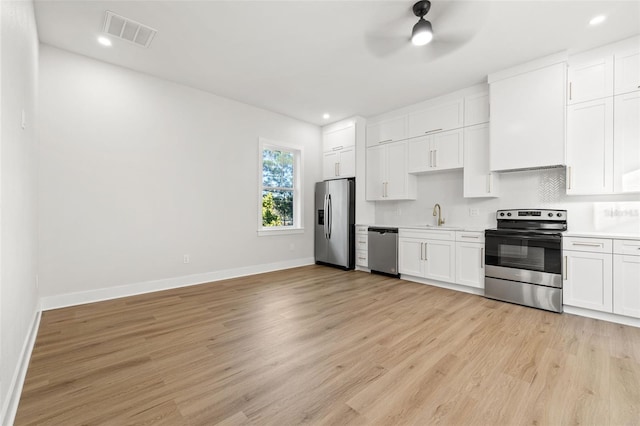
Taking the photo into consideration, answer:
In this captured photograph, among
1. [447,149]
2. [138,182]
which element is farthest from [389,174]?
[138,182]

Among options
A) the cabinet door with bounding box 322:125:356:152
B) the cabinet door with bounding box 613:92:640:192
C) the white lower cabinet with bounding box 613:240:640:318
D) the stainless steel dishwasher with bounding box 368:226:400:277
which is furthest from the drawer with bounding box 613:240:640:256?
the cabinet door with bounding box 322:125:356:152

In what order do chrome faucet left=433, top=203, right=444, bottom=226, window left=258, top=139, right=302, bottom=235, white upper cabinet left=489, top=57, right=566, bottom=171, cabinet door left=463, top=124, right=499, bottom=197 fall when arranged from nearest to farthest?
white upper cabinet left=489, top=57, right=566, bottom=171
cabinet door left=463, top=124, right=499, bottom=197
chrome faucet left=433, top=203, right=444, bottom=226
window left=258, top=139, right=302, bottom=235

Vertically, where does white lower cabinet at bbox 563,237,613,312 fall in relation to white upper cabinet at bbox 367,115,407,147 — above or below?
below

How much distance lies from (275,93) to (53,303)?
151 inches

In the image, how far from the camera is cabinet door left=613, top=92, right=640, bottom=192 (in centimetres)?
287

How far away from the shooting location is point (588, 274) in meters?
2.92

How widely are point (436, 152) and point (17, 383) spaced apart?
4.93m

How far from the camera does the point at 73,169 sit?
10.6ft

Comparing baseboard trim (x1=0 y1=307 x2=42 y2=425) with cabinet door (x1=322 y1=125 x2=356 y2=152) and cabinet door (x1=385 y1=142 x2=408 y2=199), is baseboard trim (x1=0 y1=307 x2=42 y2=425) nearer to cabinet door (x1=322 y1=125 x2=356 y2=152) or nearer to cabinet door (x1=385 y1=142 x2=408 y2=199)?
cabinet door (x1=385 y1=142 x2=408 y2=199)

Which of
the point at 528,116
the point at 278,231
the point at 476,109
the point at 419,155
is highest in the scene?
the point at 476,109

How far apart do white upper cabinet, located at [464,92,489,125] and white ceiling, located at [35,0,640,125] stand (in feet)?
0.73

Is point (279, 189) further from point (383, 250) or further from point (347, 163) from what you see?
point (383, 250)

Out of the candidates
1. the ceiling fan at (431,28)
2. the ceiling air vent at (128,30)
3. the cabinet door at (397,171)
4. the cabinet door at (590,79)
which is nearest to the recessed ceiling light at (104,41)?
the ceiling air vent at (128,30)

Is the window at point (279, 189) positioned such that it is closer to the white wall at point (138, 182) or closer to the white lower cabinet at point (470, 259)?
the white wall at point (138, 182)
